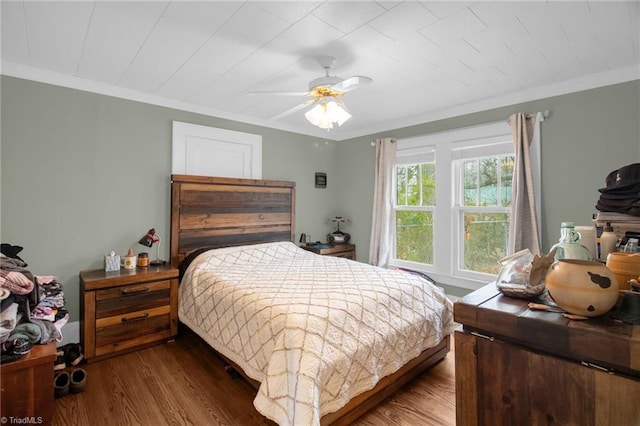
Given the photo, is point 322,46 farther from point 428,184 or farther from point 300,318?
point 428,184

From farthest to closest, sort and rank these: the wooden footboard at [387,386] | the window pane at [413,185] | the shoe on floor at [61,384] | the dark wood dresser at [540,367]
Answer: the window pane at [413,185], the shoe on floor at [61,384], the wooden footboard at [387,386], the dark wood dresser at [540,367]

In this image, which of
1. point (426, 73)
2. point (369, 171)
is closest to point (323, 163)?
point (369, 171)

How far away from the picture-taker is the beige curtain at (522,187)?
2932 mm

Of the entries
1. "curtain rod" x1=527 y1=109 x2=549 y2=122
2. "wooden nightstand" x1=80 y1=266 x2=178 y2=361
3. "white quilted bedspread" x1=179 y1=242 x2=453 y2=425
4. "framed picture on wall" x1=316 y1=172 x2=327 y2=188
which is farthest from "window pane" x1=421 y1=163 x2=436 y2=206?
"wooden nightstand" x1=80 y1=266 x2=178 y2=361

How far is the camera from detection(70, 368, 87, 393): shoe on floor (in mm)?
2023

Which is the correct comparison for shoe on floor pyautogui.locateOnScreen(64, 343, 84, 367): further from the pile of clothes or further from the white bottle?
the white bottle

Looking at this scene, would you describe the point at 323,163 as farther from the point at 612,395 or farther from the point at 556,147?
the point at 612,395

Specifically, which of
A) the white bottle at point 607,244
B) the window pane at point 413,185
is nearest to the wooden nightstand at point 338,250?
the window pane at point 413,185

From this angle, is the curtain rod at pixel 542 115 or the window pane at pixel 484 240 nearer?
the curtain rod at pixel 542 115

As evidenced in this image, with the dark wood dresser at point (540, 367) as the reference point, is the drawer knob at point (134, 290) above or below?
below

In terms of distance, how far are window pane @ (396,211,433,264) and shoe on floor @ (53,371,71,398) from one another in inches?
141

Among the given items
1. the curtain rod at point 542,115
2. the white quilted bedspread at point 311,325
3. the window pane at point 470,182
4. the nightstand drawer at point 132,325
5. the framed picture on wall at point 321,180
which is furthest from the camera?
the framed picture on wall at point 321,180

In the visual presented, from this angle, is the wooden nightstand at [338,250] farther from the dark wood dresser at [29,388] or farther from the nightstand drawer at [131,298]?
the dark wood dresser at [29,388]

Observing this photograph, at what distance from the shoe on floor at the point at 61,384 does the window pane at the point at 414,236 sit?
3.57m
